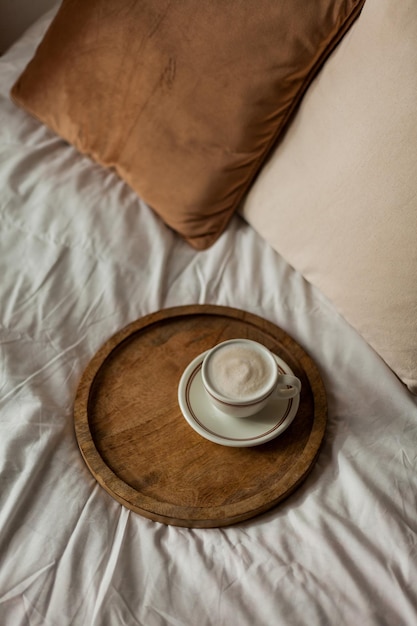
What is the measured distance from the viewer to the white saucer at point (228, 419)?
0.76m

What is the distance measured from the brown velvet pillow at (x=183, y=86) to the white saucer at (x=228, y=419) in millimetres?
309

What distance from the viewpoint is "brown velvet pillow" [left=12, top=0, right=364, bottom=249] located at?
2.93ft

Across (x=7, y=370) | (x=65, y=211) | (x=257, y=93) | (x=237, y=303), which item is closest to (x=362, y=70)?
(x=257, y=93)

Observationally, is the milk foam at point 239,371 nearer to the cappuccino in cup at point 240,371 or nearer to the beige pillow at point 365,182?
the cappuccino in cup at point 240,371

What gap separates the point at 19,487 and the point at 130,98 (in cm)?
64

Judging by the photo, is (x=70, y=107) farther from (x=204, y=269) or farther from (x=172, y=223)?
(x=204, y=269)

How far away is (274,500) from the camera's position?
72cm

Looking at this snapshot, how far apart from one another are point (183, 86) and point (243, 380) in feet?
1.59

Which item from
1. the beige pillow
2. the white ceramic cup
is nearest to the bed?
the beige pillow

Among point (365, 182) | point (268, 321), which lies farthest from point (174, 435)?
point (365, 182)

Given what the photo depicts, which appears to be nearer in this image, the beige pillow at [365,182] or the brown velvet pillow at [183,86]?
the beige pillow at [365,182]

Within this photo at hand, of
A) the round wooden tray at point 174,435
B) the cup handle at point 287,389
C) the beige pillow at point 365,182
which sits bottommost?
the round wooden tray at point 174,435

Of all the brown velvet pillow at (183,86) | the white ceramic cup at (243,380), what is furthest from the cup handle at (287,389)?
the brown velvet pillow at (183,86)

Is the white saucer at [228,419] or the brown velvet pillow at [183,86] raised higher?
the brown velvet pillow at [183,86]
